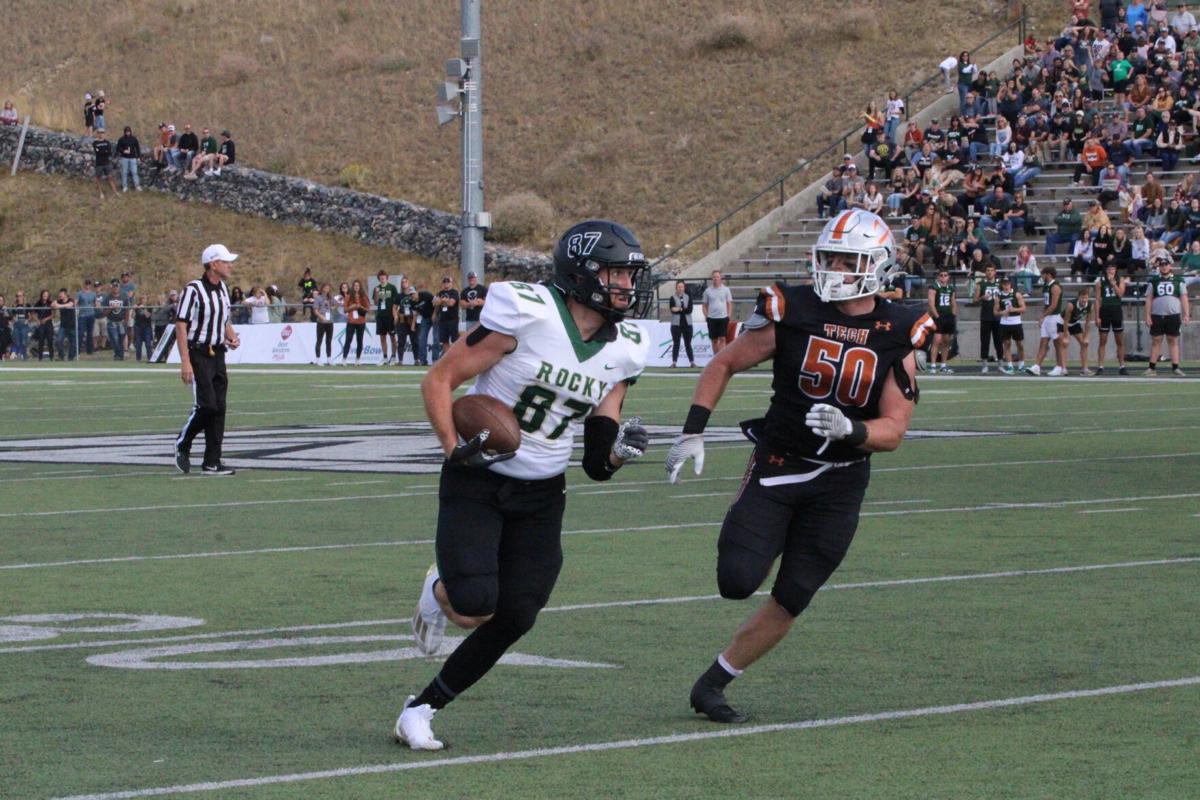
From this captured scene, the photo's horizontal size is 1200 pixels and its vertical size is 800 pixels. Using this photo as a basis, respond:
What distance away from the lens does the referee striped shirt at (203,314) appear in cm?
1603

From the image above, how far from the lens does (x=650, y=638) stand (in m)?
8.66

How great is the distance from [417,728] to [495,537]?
0.63m

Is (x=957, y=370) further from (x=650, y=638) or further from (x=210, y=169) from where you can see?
(x=210, y=169)

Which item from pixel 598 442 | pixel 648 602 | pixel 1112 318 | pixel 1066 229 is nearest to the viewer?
pixel 598 442

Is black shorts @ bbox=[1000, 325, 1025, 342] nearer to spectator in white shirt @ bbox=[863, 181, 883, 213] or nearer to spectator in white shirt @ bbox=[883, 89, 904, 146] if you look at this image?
spectator in white shirt @ bbox=[863, 181, 883, 213]

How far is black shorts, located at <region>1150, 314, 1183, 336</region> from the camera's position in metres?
30.7

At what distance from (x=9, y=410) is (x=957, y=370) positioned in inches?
611

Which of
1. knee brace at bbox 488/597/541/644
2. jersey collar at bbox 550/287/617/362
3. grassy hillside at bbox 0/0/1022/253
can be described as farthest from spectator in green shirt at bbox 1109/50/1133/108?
knee brace at bbox 488/597/541/644

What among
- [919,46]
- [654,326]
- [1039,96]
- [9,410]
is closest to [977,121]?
[1039,96]

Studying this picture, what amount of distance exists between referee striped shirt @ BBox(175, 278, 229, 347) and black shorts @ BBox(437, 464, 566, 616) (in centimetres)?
972

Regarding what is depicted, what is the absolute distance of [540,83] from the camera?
213ft

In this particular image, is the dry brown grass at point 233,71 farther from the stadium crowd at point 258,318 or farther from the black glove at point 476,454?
the black glove at point 476,454

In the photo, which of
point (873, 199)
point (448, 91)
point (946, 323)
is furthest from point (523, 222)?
point (946, 323)

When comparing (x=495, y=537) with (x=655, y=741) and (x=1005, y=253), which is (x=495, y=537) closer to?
(x=655, y=741)
